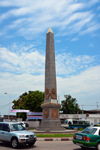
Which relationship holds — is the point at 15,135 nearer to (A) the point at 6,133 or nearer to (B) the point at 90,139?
(A) the point at 6,133

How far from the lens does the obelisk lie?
79.3 ft

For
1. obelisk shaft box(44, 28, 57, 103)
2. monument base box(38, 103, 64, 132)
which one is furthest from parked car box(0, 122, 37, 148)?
obelisk shaft box(44, 28, 57, 103)

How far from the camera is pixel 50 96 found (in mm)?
25078

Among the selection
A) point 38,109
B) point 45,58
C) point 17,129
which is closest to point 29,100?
point 38,109

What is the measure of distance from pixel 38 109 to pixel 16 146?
40.2 metres

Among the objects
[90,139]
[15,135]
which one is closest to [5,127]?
[15,135]

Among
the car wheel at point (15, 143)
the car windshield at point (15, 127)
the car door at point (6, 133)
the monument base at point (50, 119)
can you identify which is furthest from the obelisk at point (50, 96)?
the car wheel at point (15, 143)

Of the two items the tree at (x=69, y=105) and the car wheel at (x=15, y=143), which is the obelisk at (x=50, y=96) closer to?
the car wheel at (x=15, y=143)

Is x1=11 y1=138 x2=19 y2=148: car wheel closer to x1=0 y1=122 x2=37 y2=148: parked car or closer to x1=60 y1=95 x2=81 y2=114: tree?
x1=0 y1=122 x2=37 y2=148: parked car

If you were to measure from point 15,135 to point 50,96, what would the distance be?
46.1 feet

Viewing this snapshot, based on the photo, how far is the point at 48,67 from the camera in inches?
1014

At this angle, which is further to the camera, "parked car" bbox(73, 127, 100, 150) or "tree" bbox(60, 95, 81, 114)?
"tree" bbox(60, 95, 81, 114)

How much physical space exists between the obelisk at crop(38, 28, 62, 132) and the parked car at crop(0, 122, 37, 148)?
37.6ft

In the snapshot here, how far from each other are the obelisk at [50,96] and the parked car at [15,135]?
1147 centimetres
